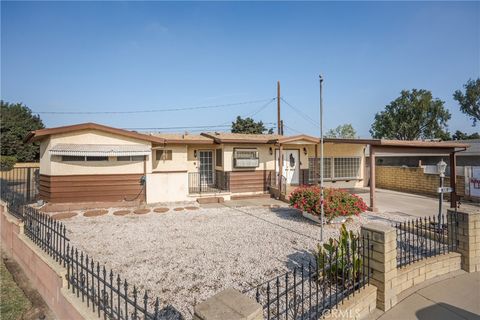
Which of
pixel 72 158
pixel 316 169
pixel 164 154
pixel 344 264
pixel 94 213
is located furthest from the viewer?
pixel 316 169

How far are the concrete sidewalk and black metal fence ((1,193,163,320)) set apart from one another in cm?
319

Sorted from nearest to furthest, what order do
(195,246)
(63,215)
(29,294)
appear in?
(29,294) → (195,246) → (63,215)

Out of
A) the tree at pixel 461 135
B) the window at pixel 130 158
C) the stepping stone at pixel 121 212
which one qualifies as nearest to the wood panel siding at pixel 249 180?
the window at pixel 130 158

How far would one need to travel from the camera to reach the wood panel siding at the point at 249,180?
13289 mm

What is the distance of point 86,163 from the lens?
10531 mm

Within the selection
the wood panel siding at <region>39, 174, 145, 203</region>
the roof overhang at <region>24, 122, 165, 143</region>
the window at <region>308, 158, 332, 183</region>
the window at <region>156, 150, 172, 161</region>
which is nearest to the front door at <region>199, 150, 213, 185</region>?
the window at <region>156, 150, 172, 161</region>

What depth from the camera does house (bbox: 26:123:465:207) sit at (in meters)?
10.3

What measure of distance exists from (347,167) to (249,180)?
7.41 m

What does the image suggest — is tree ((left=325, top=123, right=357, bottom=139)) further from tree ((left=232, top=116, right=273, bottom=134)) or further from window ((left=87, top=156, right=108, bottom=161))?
window ((left=87, top=156, right=108, bottom=161))

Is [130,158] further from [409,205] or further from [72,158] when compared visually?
[409,205]

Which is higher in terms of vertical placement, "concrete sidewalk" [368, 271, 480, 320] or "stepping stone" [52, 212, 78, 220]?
"stepping stone" [52, 212, 78, 220]

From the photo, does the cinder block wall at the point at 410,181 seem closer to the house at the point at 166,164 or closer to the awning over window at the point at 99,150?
the house at the point at 166,164

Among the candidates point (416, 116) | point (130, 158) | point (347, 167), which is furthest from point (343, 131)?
point (130, 158)

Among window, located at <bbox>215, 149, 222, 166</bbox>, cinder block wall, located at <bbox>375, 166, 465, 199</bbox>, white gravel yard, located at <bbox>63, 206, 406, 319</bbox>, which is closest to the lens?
white gravel yard, located at <bbox>63, 206, 406, 319</bbox>
